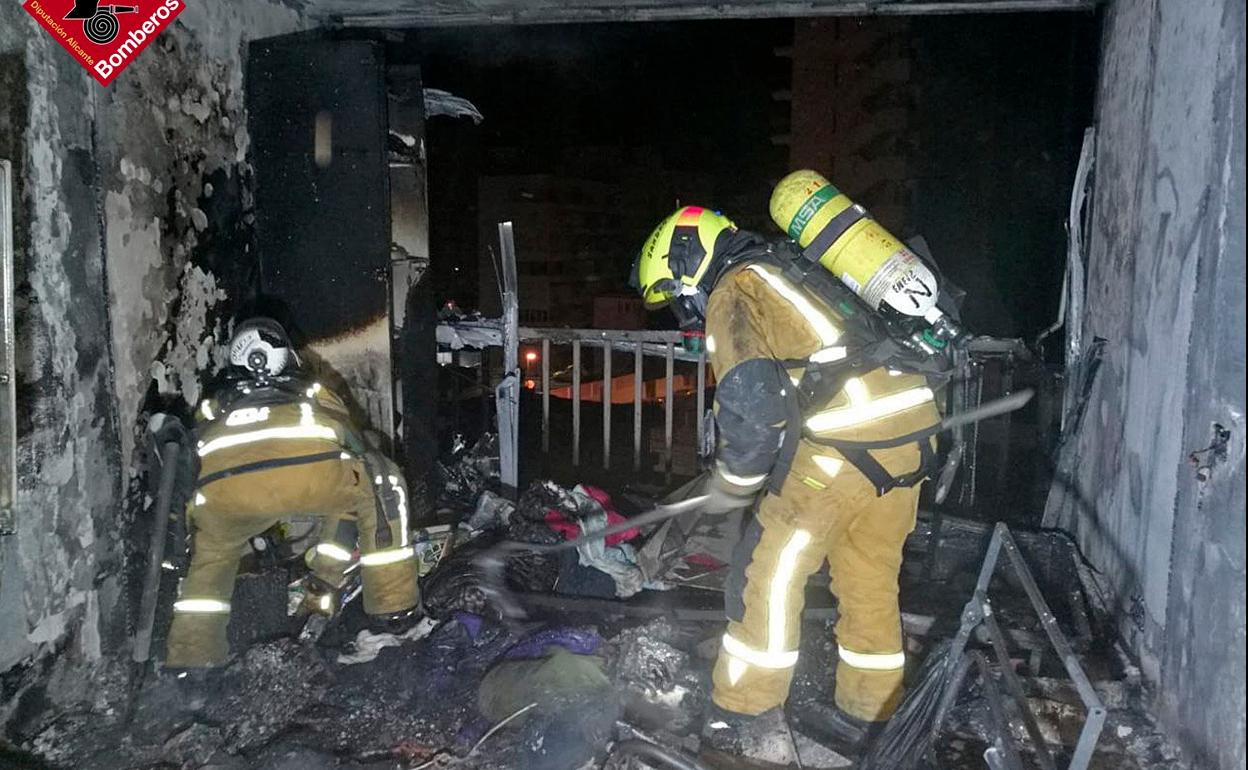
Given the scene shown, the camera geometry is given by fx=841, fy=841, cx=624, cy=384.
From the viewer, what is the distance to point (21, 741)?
11.0 ft

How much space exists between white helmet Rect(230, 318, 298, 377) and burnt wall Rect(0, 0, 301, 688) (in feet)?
1.55

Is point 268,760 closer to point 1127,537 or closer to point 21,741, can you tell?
point 21,741

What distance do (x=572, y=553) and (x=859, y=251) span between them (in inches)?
96.0

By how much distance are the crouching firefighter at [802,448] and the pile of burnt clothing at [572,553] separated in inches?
50.3

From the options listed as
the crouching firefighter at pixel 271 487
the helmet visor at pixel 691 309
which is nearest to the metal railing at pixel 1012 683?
the helmet visor at pixel 691 309

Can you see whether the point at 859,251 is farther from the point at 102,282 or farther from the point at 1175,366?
the point at 102,282

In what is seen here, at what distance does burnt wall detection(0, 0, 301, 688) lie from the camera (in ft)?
10.7

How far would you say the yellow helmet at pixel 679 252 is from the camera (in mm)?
3324

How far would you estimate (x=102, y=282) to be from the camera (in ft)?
12.0

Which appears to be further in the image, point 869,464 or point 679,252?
point 679,252

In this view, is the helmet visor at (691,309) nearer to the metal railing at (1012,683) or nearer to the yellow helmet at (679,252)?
the yellow helmet at (679,252)

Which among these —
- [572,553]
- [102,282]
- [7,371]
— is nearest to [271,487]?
[7,371]

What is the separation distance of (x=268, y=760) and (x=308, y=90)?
359cm

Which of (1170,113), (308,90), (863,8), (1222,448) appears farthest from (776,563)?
(308,90)
